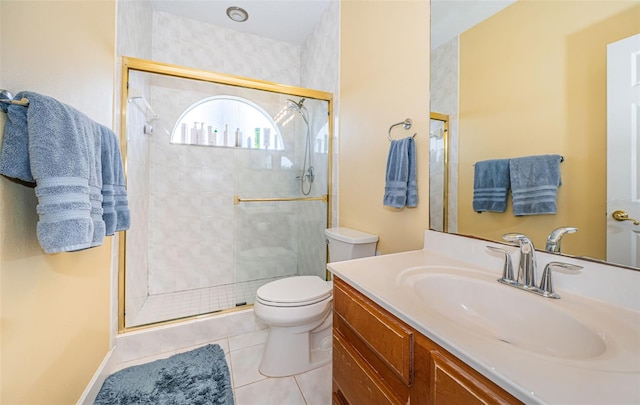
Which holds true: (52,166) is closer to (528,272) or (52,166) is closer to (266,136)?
(528,272)

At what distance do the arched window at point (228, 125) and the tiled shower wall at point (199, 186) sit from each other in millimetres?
80

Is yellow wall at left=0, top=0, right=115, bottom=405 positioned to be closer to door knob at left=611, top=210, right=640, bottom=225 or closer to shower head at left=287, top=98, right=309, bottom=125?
shower head at left=287, top=98, right=309, bottom=125

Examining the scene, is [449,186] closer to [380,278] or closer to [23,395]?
[380,278]

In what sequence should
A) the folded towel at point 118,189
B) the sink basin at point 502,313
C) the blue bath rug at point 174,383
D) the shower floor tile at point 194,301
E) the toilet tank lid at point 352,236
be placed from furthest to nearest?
the shower floor tile at point 194,301
the toilet tank lid at point 352,236
the blue bath rug at point 174,383
the folded towel at point 118,189
the sink basin at point 502,313

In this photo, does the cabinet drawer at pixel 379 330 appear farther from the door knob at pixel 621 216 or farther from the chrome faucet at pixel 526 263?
the door knob at pixel 621 216

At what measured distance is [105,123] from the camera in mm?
1268

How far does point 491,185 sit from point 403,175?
0.40m

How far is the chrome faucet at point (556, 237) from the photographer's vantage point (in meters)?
0.71

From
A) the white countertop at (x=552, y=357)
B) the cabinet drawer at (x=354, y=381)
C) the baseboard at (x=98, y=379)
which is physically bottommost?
the baseboard at (x=98, y=379)

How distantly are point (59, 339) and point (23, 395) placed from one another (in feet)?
0.67

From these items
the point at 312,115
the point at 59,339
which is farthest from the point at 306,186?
the point at 59,339

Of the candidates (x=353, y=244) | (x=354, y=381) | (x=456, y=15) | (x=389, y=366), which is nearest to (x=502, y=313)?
(x=389, y=366)

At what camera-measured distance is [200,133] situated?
2344mm

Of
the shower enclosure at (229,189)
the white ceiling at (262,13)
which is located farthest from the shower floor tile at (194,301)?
the white ceiling at (262,13)
